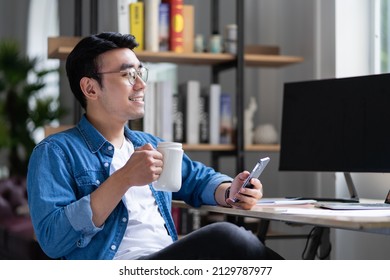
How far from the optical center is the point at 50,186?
5.89ft

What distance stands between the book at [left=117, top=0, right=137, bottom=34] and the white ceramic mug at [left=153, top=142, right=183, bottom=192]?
55.7 inches

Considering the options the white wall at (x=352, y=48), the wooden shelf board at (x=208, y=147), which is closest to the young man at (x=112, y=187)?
the wooden shelf board at (x=208, y=147)

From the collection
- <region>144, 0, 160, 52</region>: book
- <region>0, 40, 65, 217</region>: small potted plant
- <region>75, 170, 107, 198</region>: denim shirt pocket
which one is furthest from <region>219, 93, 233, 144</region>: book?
<region>0, 40, 65, 217</region>: small potted plant

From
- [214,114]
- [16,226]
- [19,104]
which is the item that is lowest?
[16,226]

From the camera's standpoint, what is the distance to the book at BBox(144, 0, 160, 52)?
3.13m

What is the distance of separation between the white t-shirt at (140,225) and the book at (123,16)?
3.93 feet

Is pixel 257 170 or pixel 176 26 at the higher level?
pixel 176 26

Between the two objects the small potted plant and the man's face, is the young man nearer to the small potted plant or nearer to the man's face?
the man's face

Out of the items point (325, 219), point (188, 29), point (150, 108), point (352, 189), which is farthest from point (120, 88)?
point (188, 29)

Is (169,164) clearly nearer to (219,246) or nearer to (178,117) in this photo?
(219,246)

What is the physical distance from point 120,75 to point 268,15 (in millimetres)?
1858

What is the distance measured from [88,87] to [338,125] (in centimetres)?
90

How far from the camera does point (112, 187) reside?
174cm

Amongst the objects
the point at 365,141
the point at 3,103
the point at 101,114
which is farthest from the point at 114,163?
the point at 3,103
